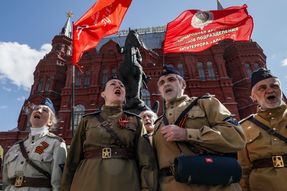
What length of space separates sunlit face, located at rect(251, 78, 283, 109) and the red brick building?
19624mm


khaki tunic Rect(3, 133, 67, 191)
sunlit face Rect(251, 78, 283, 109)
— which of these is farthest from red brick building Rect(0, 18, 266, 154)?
khaki tunic Rect(3, 133, 67, 191)

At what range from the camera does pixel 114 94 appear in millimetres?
2805

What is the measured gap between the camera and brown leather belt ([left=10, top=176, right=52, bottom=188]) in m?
2.64

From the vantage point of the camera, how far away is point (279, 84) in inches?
119

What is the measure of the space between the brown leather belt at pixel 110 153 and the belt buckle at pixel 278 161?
64.1 inches

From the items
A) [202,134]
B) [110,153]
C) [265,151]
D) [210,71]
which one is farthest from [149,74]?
[202,134]

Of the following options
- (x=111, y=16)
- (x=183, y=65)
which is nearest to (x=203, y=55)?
(x=183, y=65)

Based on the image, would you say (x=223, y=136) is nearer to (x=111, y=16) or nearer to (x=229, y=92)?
(x=111, y=16)

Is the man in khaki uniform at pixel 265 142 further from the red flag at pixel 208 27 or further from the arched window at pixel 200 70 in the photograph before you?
the arched window at pixel 200 70

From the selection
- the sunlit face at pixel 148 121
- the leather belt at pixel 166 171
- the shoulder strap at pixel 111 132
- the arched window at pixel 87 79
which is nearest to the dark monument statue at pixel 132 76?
the sunlit face at pixel 148 121

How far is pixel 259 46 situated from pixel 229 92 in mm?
9275

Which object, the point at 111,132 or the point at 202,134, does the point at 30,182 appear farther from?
the point at 202,134

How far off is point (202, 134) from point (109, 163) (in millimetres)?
970

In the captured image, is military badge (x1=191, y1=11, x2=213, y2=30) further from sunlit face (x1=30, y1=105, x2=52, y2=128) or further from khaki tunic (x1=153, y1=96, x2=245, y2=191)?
sunlit face (x1=30, y1=105, x2=52, y2=128)
